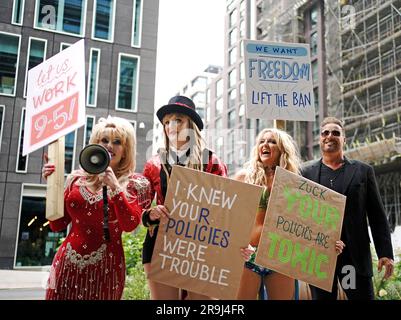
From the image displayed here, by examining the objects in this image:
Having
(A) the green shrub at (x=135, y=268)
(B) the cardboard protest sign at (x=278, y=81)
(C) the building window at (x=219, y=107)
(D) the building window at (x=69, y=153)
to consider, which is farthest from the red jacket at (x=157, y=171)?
(C) the building window at (x=219, y=107)

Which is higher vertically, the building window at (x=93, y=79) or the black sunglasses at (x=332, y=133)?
the building window at (x=93, y=79)

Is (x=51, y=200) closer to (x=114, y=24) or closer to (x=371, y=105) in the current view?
(x=114, y=24)

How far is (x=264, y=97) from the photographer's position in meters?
2.46

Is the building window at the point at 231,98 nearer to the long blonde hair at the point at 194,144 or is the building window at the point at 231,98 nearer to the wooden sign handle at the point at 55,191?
the long blonde hair at the point at 194,144

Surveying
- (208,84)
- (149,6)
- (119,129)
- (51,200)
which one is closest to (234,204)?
(119,129)

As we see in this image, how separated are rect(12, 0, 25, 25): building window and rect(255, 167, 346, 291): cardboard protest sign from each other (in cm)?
221

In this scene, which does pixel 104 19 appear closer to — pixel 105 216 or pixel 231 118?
pixel 105 216

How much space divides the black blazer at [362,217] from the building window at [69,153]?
1527 millimetres

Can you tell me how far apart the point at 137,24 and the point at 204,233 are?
7.74 ft

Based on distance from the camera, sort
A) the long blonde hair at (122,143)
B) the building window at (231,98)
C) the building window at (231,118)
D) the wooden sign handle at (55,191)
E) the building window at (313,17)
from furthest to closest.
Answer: the building window at (231,98), the building window at (231,118), the building window at (313,17), the long blonde hair at (122,143), the wooden sign handle at (55,191)

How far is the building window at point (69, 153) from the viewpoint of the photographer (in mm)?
2615

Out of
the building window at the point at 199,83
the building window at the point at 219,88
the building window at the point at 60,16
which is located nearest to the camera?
the building window at the point at 60,16

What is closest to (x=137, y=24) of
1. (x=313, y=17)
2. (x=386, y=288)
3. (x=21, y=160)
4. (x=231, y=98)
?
(x=21, y=160)

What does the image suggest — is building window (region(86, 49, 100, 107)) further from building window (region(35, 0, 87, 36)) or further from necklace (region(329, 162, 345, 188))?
necklace (region(329, 162, 345, 188))
